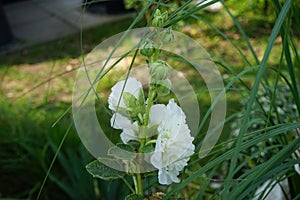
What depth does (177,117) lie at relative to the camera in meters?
0.58

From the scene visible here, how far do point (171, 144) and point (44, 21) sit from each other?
3682 mm

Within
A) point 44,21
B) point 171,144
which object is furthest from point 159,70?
point 44,21

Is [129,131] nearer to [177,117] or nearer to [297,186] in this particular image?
[177,117]

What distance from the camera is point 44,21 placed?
13.3 feet

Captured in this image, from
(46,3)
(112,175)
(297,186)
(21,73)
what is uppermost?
(46,3)

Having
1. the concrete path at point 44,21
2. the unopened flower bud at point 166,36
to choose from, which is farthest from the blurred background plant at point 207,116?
the concrete path at point 44,21

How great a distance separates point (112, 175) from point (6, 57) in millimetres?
2954

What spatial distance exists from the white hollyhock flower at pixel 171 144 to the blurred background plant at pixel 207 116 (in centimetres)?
3

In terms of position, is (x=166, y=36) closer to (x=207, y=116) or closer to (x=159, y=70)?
(x=159, y=70)

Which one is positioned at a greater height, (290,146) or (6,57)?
(6,57)

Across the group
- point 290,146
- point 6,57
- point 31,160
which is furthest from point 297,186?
point 6,57

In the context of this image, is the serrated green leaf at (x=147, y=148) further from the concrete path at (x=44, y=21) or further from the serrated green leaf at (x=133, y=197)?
the concrete path at (x=44, y=21)

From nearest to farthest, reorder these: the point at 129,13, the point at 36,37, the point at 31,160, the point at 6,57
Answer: the point at 31,160 → the point at 6,57 → the point at 36,37 → the point at 129,13

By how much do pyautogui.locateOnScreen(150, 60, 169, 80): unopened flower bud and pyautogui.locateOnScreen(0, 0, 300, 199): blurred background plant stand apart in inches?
2.3
